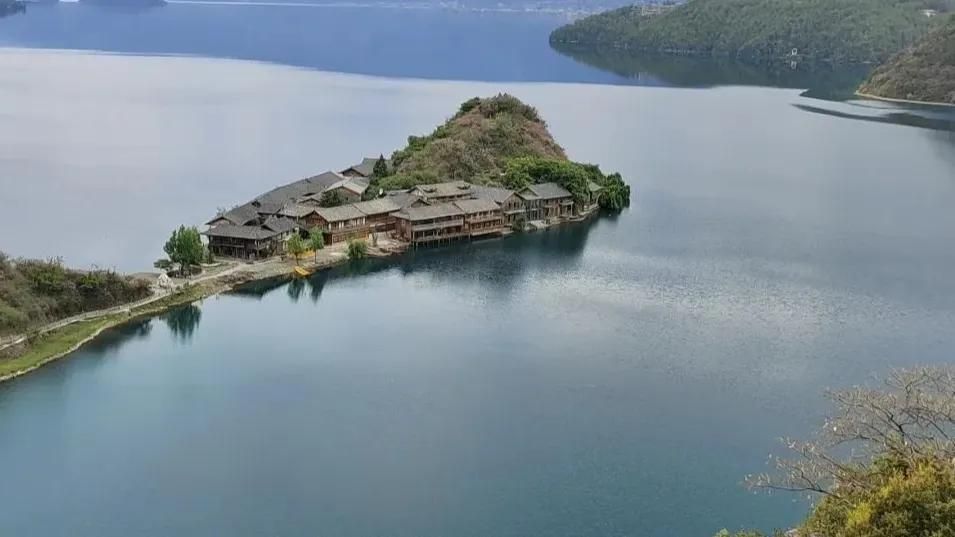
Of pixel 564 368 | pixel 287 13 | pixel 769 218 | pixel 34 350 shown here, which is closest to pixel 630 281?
pixel 564 368

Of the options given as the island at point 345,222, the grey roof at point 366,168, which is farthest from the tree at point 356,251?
the grey roof at point 366,168

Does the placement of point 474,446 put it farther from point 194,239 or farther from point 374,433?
point 194,239

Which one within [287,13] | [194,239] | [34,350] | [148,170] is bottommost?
[34,350]

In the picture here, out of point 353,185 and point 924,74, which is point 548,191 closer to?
point 353,185

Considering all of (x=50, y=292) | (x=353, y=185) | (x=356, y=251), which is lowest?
(x=50, y=292)

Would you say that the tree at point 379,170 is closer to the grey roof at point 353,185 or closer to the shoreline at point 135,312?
the grey roof at point 353,185

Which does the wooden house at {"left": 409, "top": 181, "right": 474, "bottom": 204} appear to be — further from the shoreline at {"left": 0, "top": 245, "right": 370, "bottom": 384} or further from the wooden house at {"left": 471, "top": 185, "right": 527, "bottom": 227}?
the shoreline at {"left": 0, "top": 245, "right": 370, "bottom": 384}

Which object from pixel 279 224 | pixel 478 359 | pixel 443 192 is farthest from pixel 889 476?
pixel 443 192
